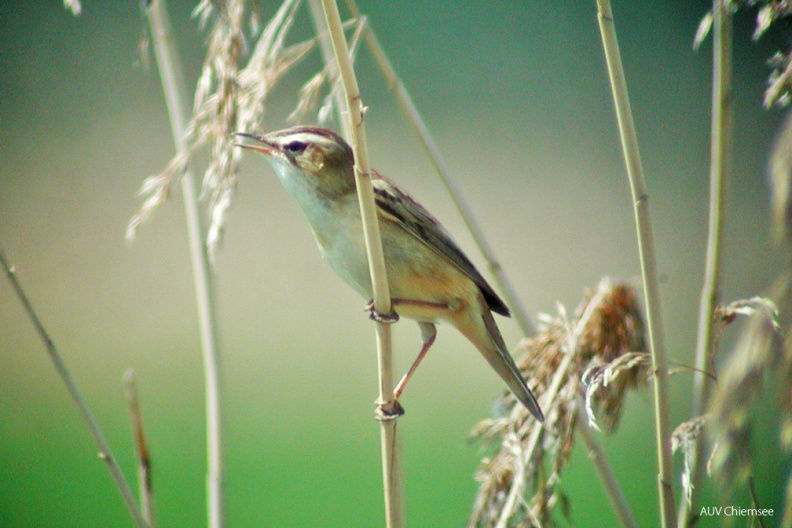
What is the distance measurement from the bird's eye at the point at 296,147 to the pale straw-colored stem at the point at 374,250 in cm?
44

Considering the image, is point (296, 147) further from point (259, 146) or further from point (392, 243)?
point (392, 243)

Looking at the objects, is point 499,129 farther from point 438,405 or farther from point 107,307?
point 107,307

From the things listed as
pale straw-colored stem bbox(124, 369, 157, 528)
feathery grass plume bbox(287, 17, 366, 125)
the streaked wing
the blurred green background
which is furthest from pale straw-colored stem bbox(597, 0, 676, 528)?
the blurred green background

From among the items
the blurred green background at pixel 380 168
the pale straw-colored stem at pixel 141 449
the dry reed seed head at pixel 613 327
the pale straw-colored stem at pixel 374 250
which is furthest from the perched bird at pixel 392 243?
the blurred green background at pixel 380 168

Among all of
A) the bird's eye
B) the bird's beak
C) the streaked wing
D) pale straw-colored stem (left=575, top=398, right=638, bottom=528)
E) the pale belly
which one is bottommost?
pale straw-colored stem (left=575, top=398, right=638, bottom=528)

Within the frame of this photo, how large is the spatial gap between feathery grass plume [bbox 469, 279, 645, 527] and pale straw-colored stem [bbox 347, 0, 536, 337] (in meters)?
0.11

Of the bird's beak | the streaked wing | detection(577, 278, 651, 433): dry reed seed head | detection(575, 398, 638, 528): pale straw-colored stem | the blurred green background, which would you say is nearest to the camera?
detection(575, 398, 638, 528): pale straw-colored stem

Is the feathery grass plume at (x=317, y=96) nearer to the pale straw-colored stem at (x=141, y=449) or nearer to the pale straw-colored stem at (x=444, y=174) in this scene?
the pale straw-colored stem at (x=444, y=174)

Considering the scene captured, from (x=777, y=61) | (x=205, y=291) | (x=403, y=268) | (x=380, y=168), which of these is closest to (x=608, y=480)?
(x=403, y=268)

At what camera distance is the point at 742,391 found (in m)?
0.79

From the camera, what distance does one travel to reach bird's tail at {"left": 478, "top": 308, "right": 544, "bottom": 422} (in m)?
1.56

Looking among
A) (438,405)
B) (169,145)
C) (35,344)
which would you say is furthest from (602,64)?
(35,344)

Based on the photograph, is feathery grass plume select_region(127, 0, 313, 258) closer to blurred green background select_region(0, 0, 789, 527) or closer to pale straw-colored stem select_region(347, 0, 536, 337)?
pale straw-colored stem select_region(347, 0, 536, 337)

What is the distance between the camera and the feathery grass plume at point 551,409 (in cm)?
149
